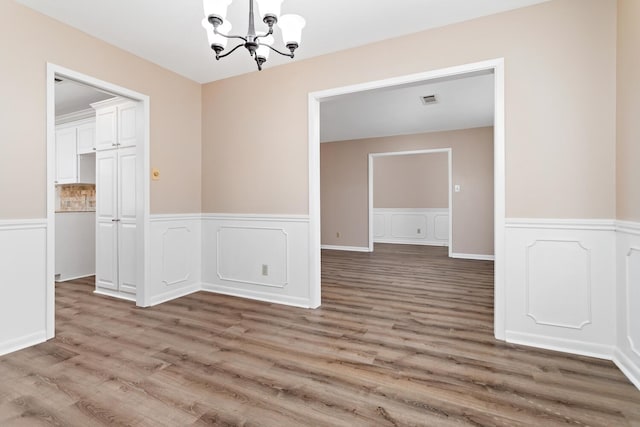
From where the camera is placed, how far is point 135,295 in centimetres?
376

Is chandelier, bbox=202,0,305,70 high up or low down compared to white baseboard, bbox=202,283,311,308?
up

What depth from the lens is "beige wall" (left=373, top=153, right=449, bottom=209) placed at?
862 cm

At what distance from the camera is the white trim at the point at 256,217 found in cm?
345

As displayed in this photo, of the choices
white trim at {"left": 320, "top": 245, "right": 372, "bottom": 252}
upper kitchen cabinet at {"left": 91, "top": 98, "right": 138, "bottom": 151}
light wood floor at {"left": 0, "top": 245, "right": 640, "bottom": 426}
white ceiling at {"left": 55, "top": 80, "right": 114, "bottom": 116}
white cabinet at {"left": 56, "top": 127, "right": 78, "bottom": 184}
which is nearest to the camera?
light wood floor at {"left": 0, "top": 245, "right": 640, "bottom": 426}

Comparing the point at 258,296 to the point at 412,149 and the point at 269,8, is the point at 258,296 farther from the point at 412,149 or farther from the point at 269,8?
the point at 412,149

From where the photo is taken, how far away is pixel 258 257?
3.71 m

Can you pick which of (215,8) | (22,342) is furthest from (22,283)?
(215,8)

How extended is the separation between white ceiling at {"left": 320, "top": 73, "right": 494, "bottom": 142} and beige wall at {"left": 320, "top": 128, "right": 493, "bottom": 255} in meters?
0.27

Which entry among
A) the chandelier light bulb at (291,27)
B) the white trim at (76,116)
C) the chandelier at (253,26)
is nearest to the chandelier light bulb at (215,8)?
the chandelier at (253,26)

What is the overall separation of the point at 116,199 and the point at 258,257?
1896 millimetres

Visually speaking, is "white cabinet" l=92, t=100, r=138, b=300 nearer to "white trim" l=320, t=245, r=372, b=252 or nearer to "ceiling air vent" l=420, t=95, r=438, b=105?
"ceiling air vent" l=420, t=95, r=438, b=105

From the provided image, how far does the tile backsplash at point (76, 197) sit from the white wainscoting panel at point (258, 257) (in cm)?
322

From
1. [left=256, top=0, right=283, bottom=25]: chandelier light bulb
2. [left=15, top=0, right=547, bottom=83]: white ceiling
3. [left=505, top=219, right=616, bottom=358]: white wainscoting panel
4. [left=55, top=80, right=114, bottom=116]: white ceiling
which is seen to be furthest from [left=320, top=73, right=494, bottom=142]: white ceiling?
[left=55, top=80, right=114, bottom=116]: white ceiling

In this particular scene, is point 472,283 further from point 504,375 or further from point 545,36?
point 545,36
